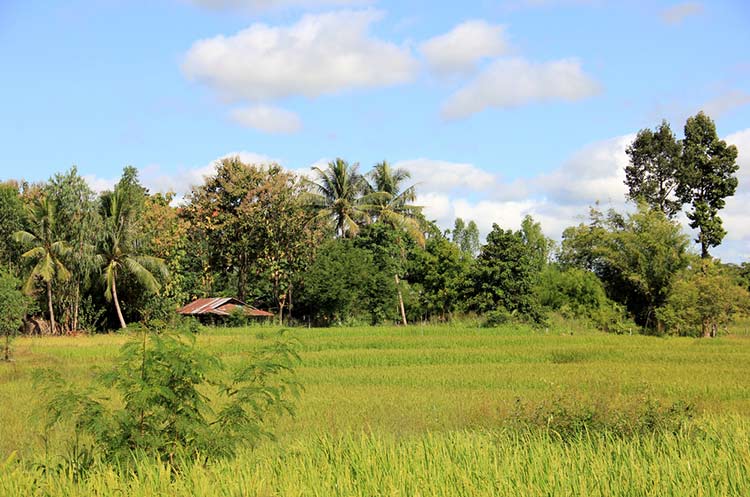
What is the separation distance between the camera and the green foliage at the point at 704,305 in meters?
26.2

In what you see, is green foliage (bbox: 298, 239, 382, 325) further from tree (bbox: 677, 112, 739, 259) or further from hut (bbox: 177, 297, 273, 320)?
tree (bbox: 677, 112, 739, 259)

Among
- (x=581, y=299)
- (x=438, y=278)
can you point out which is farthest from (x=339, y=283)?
(x=581, y=299)

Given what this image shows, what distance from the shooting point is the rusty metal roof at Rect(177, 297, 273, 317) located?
3106cm

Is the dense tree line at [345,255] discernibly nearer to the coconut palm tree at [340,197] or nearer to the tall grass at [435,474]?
the coconut palm tree at [340,197]

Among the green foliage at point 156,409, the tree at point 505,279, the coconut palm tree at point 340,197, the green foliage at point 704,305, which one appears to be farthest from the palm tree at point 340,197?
the green foliage at point 156,409

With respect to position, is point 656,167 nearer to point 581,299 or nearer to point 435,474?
point 581,299

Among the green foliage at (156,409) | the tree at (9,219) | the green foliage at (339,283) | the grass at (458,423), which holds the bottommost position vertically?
the grass at (458,423)

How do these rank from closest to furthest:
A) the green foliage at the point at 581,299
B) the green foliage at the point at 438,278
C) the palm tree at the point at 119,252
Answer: the palm tree at the point at 119,252
the green foliage at the point at 581,299
the green foliage at the point at 438,278

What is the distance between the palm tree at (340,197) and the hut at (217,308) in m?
5.79

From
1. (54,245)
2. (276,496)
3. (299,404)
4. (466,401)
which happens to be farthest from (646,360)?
(54,245)

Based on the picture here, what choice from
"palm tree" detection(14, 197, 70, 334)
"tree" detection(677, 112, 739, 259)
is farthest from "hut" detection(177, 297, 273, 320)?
"tree" detection(677, 112, 739, 259)

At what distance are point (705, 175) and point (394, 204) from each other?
16.2 meters

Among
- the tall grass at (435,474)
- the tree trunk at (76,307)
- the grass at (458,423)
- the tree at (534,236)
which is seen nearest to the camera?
the tall grass at (435,474)

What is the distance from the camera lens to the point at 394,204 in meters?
36.1
